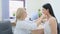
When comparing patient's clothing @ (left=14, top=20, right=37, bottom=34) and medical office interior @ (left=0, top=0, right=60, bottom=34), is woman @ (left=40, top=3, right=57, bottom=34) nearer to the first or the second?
patient's clothing @ (left=14, top=20, right=37, bottom=34)

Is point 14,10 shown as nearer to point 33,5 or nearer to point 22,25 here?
point 33,5

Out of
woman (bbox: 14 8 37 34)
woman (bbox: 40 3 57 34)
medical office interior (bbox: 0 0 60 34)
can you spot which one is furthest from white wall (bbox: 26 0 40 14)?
woman (bbox: 40 3 57 34)

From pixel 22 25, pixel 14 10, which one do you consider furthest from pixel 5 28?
pixel 14 10

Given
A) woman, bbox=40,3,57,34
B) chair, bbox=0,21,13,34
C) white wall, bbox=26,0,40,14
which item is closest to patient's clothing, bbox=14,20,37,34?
woman, bbox=40,3,57,34

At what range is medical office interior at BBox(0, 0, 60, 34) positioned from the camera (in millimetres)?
3643

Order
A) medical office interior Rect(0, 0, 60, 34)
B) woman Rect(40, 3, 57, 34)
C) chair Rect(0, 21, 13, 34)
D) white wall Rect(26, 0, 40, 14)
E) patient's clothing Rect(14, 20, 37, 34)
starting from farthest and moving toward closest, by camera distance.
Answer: white wall Rect(26, 0, 40, 14)
medical office interior Rect(0, 0, 60, 34)
chair Rect(0, 21, 13, 34)
patient's clothing Rect(14, 20, 37, 34)
woman Rect(40, 3, 57, 34)

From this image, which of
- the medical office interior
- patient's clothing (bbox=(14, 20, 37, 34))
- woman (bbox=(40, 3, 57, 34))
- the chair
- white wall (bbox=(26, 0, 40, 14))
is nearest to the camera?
woman (bbox=(40, 3, 57, 34))

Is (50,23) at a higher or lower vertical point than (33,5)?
lower

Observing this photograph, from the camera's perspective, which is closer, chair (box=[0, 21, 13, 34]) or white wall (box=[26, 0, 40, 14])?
chair (box=[0, 21, 13, 34])

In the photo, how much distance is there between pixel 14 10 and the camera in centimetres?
470

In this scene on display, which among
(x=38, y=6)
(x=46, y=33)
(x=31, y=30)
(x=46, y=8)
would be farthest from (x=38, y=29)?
(x=38, y=6)

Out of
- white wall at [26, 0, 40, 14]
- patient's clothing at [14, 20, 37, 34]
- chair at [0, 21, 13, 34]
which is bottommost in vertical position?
chair at [0, 21, 13, 34]

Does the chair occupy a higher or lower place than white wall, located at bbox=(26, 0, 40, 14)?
lower

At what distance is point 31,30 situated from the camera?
8.54 feet
